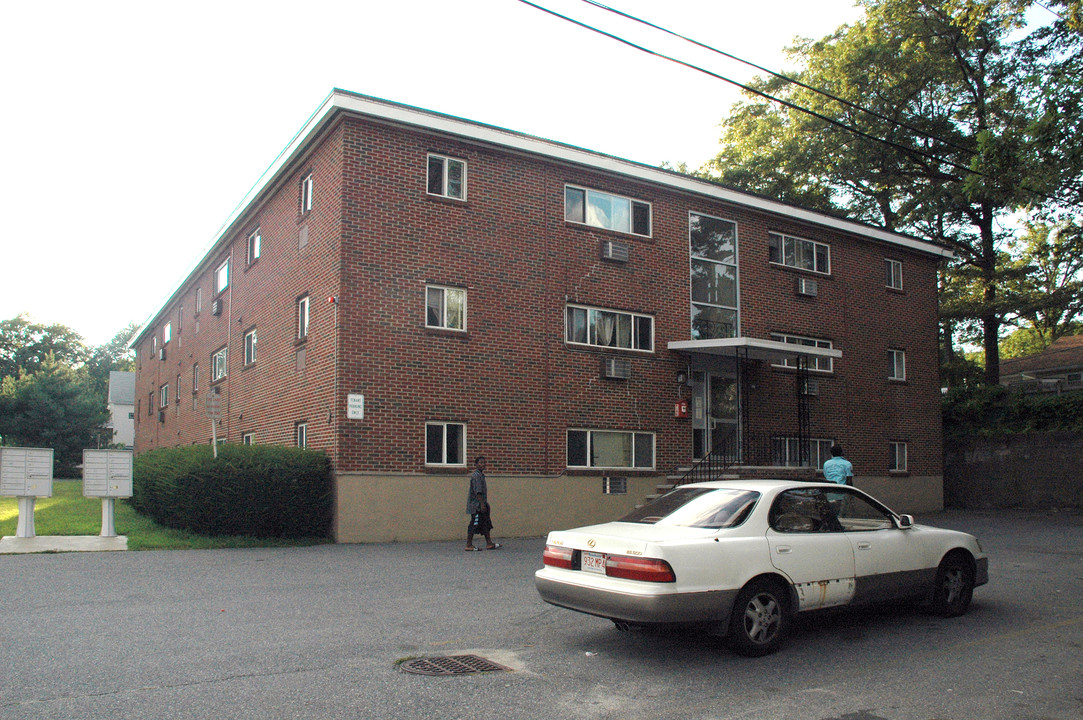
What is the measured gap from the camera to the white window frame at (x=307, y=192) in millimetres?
17562

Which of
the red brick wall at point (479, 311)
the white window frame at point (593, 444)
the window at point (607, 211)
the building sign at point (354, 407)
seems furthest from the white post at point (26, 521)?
the window at point (607, 211)

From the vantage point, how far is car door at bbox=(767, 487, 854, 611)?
6883 mm

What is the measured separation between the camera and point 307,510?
14.6 metres

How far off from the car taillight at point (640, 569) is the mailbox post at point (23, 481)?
34.3 feet

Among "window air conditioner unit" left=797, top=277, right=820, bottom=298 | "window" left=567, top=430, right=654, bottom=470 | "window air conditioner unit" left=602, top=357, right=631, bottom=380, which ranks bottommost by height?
"window" left=567, top=430, right=654, bottom=470

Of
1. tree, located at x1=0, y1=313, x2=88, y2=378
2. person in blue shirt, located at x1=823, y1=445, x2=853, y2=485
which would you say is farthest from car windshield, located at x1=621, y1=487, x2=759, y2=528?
tree, located at x1=0, y1=313, x2=88, y2=378

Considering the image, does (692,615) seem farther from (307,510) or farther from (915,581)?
(307,510)

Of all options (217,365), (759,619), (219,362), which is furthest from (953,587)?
(217,365)

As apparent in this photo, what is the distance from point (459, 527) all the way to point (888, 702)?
11.0 meters

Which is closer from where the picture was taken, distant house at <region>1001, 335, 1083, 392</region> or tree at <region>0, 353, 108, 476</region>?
distant house at <region>1001, 335, 1083, 392</region>

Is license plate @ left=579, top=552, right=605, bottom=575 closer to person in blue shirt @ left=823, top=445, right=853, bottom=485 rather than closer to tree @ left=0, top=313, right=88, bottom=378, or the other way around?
person in blue shirt @ left=823, top=445, right=853, bottom=485

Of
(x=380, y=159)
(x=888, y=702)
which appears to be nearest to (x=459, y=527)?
(x=380, y=159)

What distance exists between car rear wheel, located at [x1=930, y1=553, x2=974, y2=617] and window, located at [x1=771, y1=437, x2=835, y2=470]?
1152 cm

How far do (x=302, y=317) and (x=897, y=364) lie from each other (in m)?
16.1
